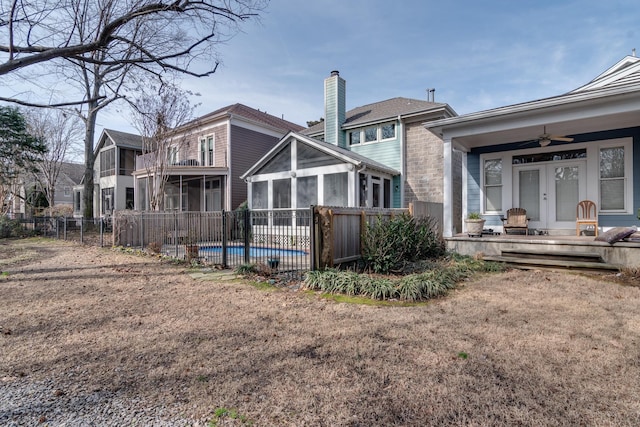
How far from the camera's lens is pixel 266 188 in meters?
14.4

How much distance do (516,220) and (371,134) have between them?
24.6 feet

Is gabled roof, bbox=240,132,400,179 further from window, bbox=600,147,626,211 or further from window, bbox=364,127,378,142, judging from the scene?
window, bbox=600,147,626,211

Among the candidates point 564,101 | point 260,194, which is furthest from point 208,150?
point 564,101

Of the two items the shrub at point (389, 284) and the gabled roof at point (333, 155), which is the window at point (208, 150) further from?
the shrub at point (389, 284)

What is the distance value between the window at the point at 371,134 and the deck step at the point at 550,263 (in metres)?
8.58

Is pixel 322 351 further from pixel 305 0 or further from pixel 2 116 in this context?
pixel 2 116

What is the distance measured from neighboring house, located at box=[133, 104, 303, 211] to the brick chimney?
4398 mm

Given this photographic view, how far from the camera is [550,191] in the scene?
9.70m

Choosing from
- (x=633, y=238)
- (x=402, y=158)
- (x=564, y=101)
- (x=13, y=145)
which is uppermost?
(x=13, y=145)

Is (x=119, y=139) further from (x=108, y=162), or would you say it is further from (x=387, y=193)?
(x=387, y=193)

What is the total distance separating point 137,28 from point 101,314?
5896 mm

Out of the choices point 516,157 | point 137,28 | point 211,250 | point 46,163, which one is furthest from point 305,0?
point 46,163

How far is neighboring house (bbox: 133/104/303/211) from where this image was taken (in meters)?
16.9

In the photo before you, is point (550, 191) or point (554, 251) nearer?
point (554, 251)
